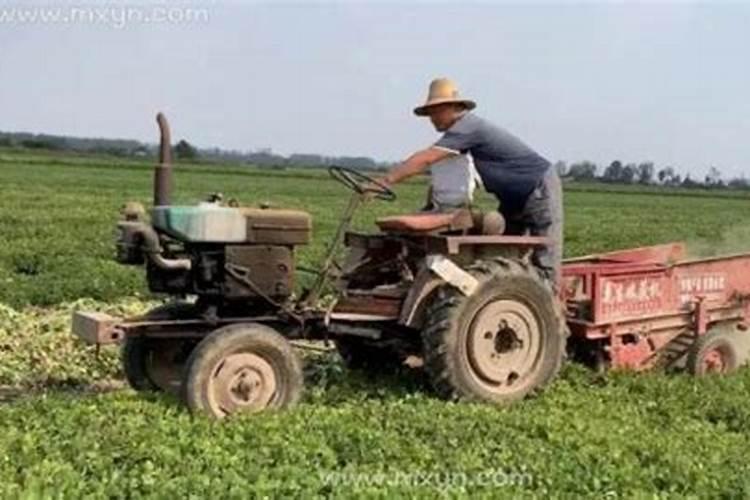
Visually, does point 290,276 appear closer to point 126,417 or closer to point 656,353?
point 126,417

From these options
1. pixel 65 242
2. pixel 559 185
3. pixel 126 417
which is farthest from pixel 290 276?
pixel 65 242

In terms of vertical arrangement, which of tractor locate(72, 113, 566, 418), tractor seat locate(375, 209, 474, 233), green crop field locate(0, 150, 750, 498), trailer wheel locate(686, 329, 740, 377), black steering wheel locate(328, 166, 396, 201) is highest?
black steering wheel locate(328, 166, 396, 201)

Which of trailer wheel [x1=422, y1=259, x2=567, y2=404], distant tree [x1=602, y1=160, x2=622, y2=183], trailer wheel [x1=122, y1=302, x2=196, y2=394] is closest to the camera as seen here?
trailer wheel [x1=422, y1=259, x2=567, y2=404]

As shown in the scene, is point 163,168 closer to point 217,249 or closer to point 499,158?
point 217,249

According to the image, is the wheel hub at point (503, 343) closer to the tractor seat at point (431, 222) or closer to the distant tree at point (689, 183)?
the tractor seat at point (431, 222)

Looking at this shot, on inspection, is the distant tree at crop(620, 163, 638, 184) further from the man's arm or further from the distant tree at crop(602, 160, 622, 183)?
the man's arm

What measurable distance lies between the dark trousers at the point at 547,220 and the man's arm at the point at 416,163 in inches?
31.3

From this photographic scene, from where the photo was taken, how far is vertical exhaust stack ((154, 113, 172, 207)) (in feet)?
22.0

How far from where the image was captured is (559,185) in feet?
26.3

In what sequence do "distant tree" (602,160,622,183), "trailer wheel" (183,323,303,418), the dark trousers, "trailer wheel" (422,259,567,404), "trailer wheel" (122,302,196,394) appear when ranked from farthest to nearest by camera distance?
"distant tree" (602,160,622,183) < the dark trousers < "trailer wheel" (122,302,196,394) < "trailer wheel" (422,259,567,404) < "trailer wheel" (183,323,303,418)

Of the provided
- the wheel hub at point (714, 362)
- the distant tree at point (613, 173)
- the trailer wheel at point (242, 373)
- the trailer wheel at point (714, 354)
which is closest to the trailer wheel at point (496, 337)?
the trailer wheel at point (242, 373)

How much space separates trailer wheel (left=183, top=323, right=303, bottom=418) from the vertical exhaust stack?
870 millimetres

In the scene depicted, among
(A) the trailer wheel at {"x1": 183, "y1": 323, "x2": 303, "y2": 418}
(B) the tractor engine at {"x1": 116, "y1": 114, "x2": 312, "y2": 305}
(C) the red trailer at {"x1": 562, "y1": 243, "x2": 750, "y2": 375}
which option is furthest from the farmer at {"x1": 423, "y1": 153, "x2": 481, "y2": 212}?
(A) the trailer wheel at {"x1": 183, "y1": 323, "x2": 303, "y2": 418}

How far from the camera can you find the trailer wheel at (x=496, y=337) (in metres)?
7.29
